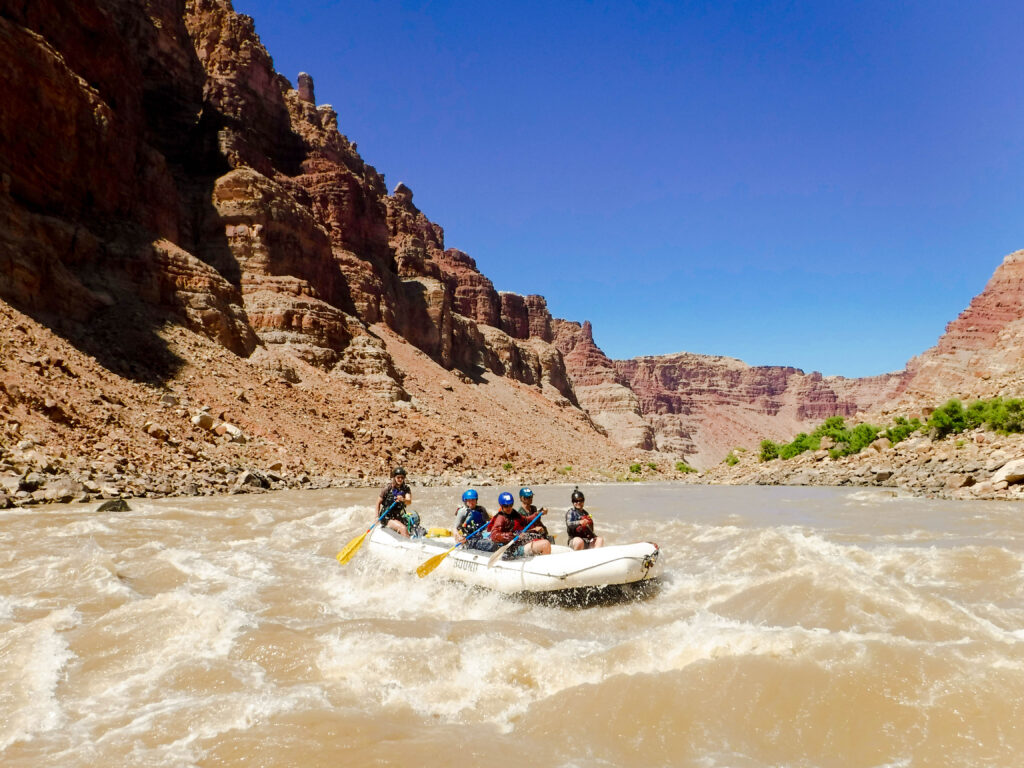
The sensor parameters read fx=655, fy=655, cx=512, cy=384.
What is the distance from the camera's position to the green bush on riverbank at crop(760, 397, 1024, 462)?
21.2 metres

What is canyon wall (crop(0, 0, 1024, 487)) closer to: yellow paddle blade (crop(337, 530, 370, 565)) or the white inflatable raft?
yellow paddle blade (crop(337, 530, 370, 565))

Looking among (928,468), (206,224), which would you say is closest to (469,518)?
(928,468)

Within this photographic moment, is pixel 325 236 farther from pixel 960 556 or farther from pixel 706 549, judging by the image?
pixel 960 556

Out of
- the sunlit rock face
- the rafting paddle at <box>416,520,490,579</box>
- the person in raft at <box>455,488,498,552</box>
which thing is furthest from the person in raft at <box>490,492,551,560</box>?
the sunlit rock face

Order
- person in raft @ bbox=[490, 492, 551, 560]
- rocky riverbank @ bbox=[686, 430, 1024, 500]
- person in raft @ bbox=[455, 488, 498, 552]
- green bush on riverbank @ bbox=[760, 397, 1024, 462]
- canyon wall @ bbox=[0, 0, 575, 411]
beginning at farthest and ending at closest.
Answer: canyon wall @ bbox=[0, 0, 575, 411]
green bush on riverbank @ bbox=[760, 397, 1024, 462]
rocky riverbank @ bbox=[686, 430, 1024, 500]
person in raft @ bbox=[455, 488, 498, 552]
person in raft @ bbox=[490, 492, 551, 560]

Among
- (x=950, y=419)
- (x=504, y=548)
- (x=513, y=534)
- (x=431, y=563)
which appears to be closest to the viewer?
(x=504, y=548)

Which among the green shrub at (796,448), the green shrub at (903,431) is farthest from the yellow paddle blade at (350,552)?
the green shrub at (796,448)

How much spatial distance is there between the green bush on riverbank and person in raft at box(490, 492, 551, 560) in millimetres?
19040

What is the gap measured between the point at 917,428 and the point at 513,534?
24078 mm

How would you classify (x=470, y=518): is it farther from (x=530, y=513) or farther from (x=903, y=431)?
(x=903, y=431)

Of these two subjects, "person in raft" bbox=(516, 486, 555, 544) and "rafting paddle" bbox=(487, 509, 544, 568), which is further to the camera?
"person in raft" bbox=(516, 486, 555, 544)

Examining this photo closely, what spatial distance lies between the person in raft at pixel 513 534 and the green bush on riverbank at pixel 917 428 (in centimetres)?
1904

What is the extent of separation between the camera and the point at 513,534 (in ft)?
29.6

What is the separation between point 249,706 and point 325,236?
4252 cm
